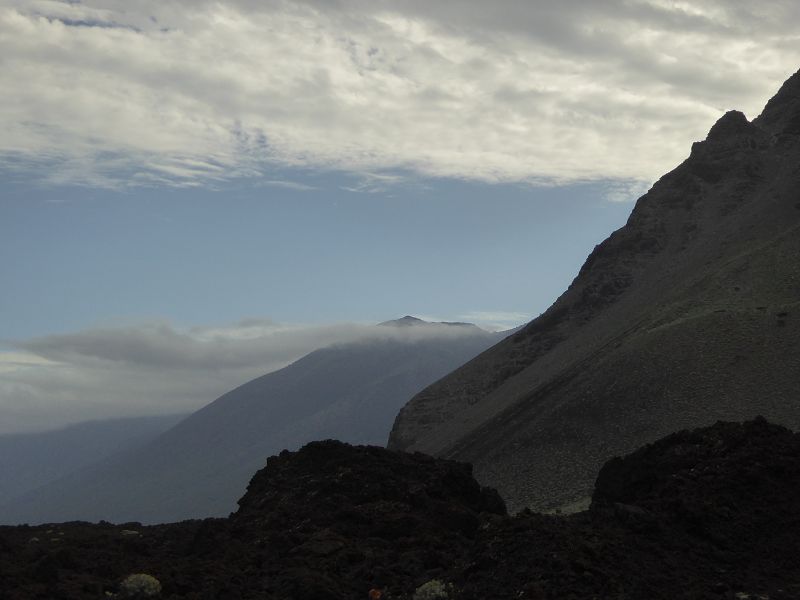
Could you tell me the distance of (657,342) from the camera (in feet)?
261

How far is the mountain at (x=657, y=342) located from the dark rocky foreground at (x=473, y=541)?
2481 centimetres

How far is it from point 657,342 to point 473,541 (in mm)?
52339

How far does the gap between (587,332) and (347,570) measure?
80.4 meters

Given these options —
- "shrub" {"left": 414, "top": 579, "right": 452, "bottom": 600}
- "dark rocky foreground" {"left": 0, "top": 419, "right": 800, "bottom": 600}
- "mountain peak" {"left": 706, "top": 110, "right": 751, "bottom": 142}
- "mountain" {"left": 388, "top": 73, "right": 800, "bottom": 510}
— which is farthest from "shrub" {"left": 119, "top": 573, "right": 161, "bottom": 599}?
"mountain peak" {"left": 706, "top": 110, "right": 751, "bottom": 142}

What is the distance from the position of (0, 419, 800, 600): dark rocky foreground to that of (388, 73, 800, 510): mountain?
24.8 m

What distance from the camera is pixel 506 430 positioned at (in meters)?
81.9

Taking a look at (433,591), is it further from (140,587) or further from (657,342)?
(657,342)

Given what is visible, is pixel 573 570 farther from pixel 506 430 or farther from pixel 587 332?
pixel 587 332

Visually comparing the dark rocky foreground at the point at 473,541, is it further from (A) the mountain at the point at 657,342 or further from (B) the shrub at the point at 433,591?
(A) the mountain at the point at 657,342

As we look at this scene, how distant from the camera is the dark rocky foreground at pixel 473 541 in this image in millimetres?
25031

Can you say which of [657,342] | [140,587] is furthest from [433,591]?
[657,342]

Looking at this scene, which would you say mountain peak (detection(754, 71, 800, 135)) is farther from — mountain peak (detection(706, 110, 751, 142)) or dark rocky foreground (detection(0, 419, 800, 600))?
dark rocky foreground (detection(0, 419, 800, 600))

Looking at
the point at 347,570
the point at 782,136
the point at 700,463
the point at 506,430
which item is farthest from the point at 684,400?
the point at 782,136

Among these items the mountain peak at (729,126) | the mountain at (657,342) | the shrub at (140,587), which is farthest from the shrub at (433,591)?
the mountain peak at (729,126)
